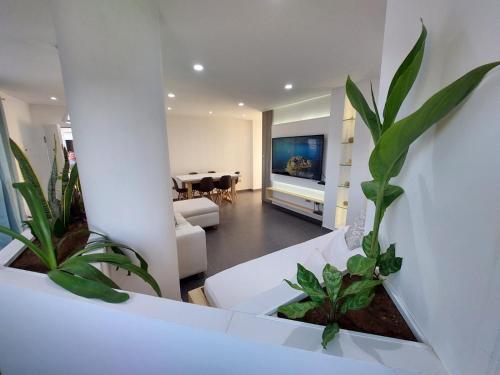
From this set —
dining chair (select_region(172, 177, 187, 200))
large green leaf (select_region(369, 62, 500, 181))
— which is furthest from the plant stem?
dining chair (select_region(172, 177, 187, 200))

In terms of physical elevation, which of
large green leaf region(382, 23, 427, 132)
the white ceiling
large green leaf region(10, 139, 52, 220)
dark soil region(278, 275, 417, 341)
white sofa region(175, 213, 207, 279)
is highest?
the white ceiling

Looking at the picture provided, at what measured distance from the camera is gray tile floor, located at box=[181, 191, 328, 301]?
2.76 m

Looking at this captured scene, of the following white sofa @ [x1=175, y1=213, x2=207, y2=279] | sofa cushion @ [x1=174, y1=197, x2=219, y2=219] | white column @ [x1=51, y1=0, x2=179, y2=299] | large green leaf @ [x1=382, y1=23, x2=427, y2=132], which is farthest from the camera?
sofa cushion @ [x1=174, y1=197, x2=219, y2=219]

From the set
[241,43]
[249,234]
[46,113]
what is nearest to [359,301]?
[241,43]

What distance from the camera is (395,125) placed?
46 cm

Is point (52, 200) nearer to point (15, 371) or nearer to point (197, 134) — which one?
point (15, 371)

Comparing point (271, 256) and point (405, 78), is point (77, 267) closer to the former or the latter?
point (405, 78)

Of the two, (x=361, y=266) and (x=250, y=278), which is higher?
(x=361, y=266)

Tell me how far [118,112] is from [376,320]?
163 centimetres

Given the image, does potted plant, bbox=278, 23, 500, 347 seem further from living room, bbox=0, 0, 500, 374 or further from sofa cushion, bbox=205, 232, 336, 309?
sofa cushion, bbox=205, 232, 336, 309

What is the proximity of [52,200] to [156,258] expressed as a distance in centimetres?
84

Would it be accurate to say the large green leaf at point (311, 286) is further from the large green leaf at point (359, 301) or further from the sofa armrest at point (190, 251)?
the sofa armrest at point (190, 251)

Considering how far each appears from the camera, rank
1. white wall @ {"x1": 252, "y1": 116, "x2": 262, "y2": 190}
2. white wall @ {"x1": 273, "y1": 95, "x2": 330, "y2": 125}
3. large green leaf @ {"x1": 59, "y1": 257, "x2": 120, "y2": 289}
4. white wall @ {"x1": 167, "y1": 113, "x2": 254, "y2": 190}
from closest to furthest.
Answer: large green leaf @ {"x1": 59, "y1": 257, "x2": 120, "y2": 289}
white wall @ {"x1": 273, "y1": 95, "x2": 330, "y2": 125}
white wall @ {"x1": 167, "y1": 113, "x2": 254, "y2": 190}
white wall @ {"x1": 252, "y1": 116, "x2": 262, "y2": 190}

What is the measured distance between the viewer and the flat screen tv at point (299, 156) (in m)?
4.03
